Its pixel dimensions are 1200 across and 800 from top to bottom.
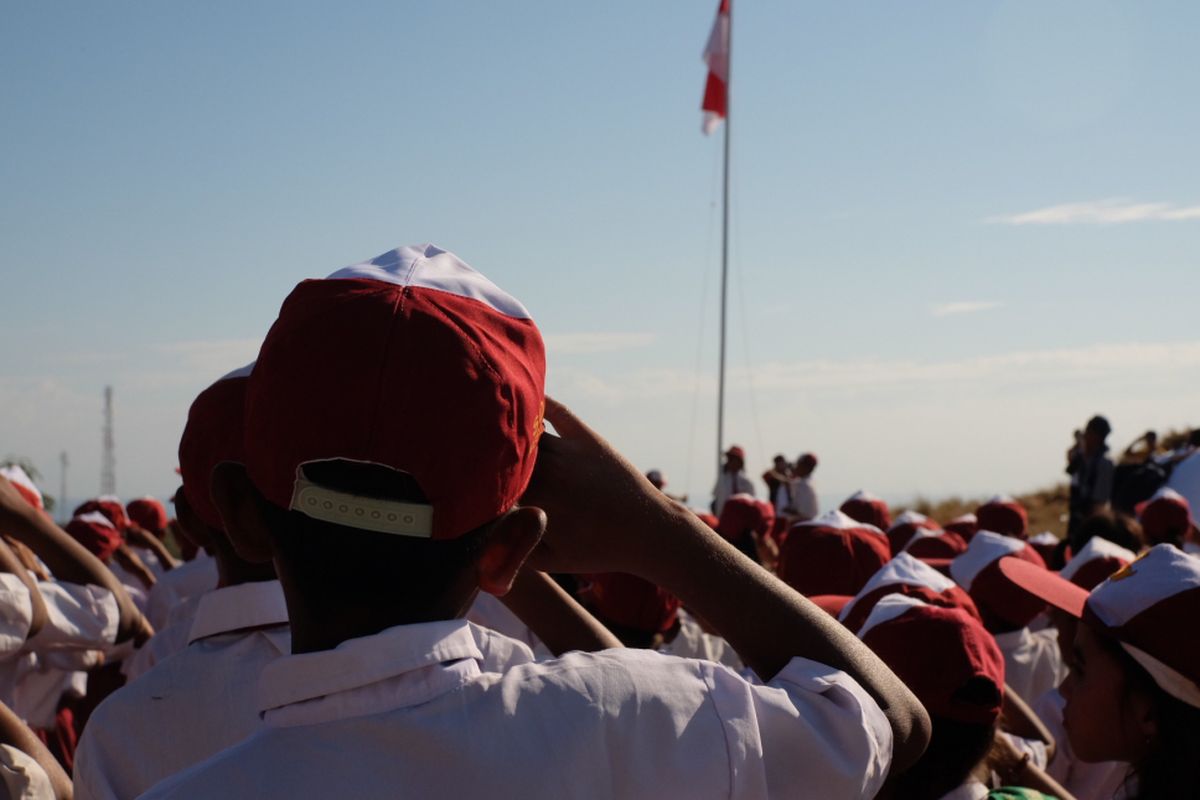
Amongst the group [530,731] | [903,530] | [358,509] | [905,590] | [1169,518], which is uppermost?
[358,509]

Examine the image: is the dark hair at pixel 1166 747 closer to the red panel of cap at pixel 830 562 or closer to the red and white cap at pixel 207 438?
the red and white cap at pixel 207 438

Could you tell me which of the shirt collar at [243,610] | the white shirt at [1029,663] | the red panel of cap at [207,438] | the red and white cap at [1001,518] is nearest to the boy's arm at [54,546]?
the red panel of cap at [207,438]

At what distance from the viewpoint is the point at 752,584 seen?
59.5 inches

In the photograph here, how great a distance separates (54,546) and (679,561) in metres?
2.43

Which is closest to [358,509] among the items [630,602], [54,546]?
[54,546]

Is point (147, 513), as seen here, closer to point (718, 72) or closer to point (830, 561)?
point (830, 561)

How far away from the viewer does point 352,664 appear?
130 centimetres

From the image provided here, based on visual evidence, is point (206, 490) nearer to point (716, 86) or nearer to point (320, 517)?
point (320, 517)

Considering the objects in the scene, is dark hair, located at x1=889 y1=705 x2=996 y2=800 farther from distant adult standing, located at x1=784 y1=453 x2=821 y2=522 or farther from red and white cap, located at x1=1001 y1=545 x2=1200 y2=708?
distant adult standing, located at x1=784 y1=453 x2=821 y2=522

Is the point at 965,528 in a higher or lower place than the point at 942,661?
lower

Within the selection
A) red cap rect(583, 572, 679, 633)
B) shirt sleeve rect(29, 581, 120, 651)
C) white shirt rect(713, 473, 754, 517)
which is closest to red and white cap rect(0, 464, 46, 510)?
shirt sleeve rect(29, 581, 120, 651)

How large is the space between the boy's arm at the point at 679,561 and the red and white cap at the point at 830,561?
3972mm

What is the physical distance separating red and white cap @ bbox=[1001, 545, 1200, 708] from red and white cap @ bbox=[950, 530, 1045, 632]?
1.96 meters

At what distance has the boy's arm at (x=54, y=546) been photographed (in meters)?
3.18
